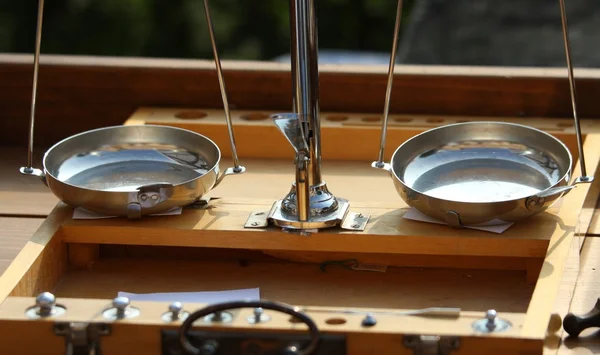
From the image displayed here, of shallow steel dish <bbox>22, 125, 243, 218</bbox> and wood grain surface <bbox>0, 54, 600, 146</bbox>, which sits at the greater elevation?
wood grain surface <bbox>0, 54, 600, 146</bbox>

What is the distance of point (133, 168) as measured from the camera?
181 cm

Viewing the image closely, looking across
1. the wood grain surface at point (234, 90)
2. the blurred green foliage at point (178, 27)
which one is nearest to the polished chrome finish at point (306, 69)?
the wood grain surface at point (234, 90)

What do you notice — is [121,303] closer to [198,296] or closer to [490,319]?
[198,296]

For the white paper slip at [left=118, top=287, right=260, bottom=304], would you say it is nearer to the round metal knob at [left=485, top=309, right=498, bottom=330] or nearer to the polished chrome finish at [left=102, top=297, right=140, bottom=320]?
the polished chrome finish at [left=102, top=297, right=140, bottom=320]

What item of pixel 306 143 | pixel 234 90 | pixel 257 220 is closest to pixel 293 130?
pixel 306 143

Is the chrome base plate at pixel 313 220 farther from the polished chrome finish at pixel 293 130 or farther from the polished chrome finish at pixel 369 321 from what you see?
the polished chrome finish at pixel 369 321

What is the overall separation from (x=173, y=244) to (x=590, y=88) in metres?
0.85

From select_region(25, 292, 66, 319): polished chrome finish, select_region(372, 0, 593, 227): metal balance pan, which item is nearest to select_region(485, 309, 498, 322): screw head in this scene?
select_region(372, 0, 593, 227): metal balance pan

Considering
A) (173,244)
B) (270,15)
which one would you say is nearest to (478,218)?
(173,244)

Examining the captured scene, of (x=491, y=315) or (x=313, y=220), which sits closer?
(x=491, y=315)

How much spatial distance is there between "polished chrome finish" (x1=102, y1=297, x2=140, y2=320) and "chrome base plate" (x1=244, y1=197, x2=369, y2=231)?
0.98ft

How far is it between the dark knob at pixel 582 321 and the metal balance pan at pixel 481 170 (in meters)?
0.21

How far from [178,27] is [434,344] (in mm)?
6648

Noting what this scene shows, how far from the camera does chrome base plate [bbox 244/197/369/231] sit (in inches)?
63.3
